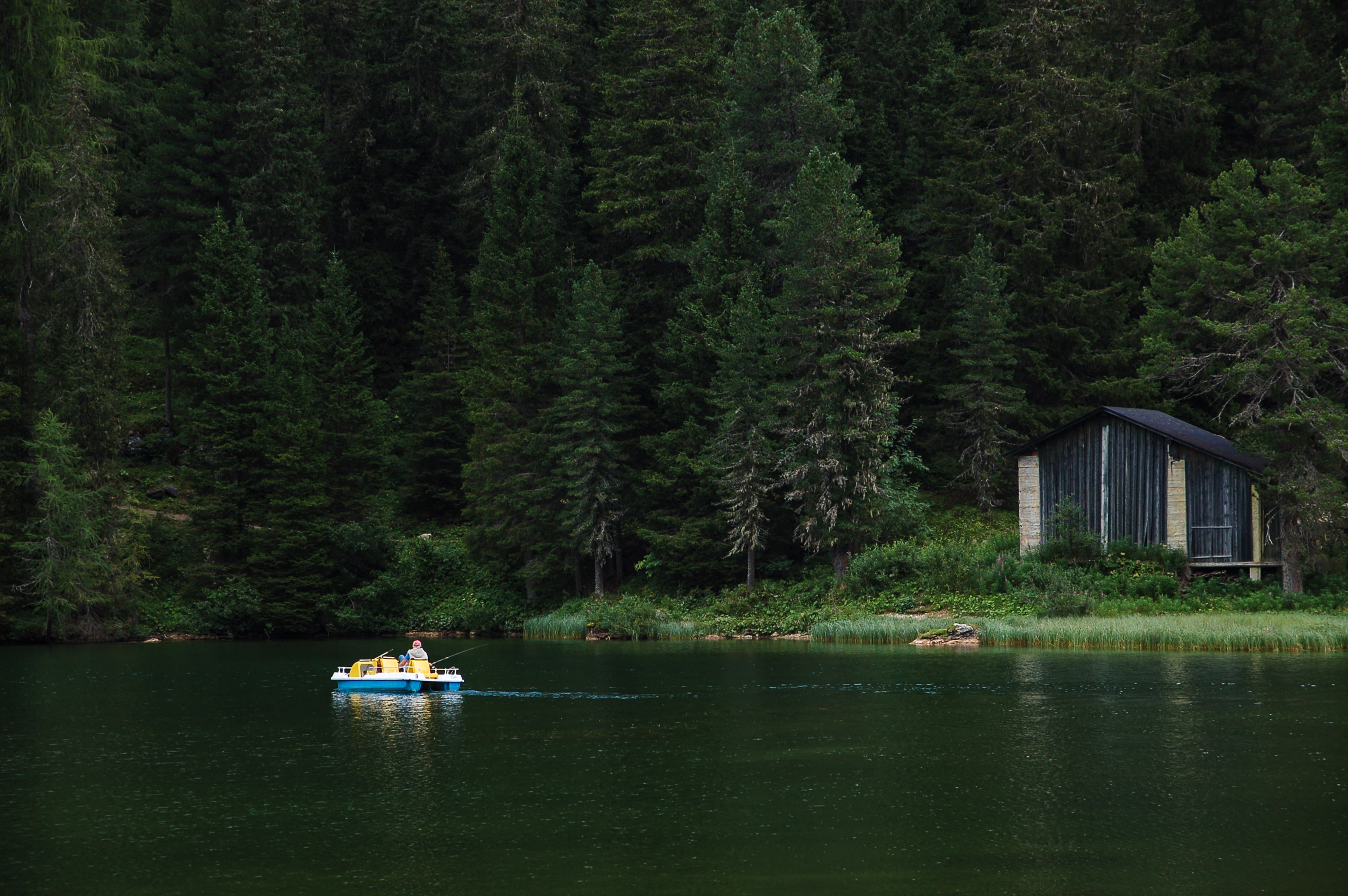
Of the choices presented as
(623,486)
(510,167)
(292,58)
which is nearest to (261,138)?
(292,58)

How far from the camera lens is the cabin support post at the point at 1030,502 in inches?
2000

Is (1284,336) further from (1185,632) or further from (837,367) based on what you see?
(837,367)

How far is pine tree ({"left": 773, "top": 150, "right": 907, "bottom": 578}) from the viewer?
51500mm

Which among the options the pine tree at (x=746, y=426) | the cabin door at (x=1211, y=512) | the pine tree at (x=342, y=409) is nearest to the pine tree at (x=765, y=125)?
the pine tree at (x=746, y=426)

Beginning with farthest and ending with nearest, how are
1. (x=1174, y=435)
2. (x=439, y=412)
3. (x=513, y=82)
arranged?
(x=513, y=82) < (x=439, y=412) < (x=1174, y=435)

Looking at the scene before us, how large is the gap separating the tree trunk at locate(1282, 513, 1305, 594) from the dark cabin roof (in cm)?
216

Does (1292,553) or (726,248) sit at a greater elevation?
(726,248)

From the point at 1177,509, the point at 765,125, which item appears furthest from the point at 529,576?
the point at 1177,509

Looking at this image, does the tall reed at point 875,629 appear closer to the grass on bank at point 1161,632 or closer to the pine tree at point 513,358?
the grass on bank at point 1161,632

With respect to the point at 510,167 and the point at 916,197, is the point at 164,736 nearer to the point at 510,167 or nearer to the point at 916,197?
the point at 510,167

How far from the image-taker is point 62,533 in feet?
168

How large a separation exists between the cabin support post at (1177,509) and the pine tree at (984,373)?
1009cm

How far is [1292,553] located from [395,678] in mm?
30467

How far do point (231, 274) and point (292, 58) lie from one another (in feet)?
58.2
